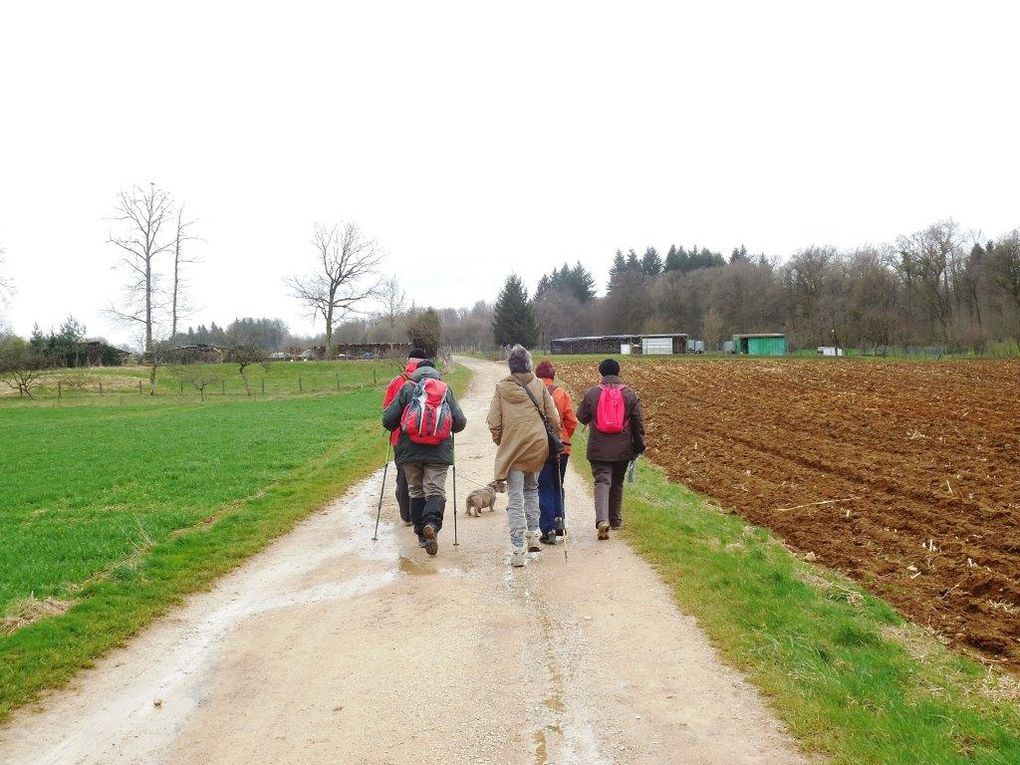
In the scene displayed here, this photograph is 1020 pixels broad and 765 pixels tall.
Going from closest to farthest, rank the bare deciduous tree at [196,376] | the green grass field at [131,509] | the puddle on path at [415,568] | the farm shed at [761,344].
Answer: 1. the green grass field at [131,509]
2. the puddle on path at [415,568]
3. the bare deciduous tree at [196,376]
4. the farm shed at [761,344]

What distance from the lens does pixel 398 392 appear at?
27.2ft

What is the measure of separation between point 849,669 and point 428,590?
11.6 ft

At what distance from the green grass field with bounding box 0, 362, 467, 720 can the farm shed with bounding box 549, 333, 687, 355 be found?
72181 millimetres

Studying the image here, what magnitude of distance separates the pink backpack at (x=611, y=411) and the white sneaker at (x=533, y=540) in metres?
1.43

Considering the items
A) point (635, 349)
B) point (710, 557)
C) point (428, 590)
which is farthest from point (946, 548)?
point (635, 349)

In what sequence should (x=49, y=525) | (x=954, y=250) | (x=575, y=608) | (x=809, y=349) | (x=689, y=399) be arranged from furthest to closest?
1. (x=809, y=349)
2. (x=954, y=250)
3. (x=689, y=399)
4. (x=49, y=525)
5. (x=575, y=608)

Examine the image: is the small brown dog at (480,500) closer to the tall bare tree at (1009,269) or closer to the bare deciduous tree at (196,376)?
the bare deciduous tree at (196,376)

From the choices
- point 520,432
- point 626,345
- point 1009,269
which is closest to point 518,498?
point 520,432

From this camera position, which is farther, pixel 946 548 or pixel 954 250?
pixel 954 250

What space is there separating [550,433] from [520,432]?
17.7 inches

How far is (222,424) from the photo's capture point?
23750 millimetres

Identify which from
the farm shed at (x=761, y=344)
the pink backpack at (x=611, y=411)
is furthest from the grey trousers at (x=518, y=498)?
the farm shed at (x=761, y=344)

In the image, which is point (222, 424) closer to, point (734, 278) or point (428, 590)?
point (428, 590)

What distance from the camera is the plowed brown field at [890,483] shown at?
684 centimetres
